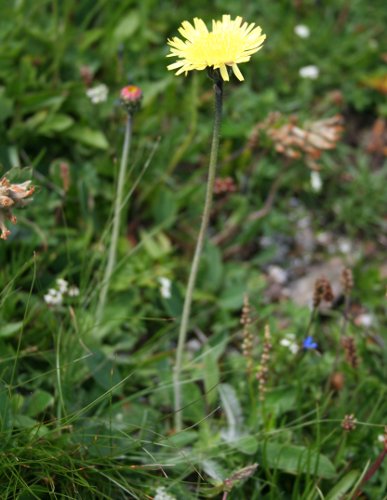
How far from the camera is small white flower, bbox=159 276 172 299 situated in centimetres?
304

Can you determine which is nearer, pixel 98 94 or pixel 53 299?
pixel 53 299

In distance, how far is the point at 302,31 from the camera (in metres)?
4.22

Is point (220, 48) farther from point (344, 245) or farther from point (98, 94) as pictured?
point (344, 245)

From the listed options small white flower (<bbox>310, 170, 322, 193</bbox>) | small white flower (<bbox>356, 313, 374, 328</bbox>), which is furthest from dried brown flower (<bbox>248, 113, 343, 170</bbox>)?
small white flower (<bbox>356, 313, 374, 328</bbox>)

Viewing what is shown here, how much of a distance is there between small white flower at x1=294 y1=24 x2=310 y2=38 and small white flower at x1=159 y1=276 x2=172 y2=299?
198cm

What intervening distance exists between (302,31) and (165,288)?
6.74 feet

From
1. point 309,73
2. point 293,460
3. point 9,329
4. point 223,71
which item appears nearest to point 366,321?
point 293,460

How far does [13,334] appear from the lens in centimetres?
262

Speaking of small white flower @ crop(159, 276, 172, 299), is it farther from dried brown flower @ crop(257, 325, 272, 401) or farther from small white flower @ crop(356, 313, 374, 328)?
small white flower @ crop(356, 313, 374, 328)

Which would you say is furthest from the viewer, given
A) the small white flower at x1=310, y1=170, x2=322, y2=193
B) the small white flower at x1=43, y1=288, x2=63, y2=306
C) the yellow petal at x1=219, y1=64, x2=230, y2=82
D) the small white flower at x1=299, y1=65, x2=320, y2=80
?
the small white flower at x1=299, y1=65, x2=320, y2=80

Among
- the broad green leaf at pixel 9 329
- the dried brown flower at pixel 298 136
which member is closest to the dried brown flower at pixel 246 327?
the broad green leaf at pixel 9 329

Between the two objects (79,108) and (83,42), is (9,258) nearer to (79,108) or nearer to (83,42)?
(79,108)

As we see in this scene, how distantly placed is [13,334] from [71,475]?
2.26ft

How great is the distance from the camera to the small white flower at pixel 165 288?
3037 mm
